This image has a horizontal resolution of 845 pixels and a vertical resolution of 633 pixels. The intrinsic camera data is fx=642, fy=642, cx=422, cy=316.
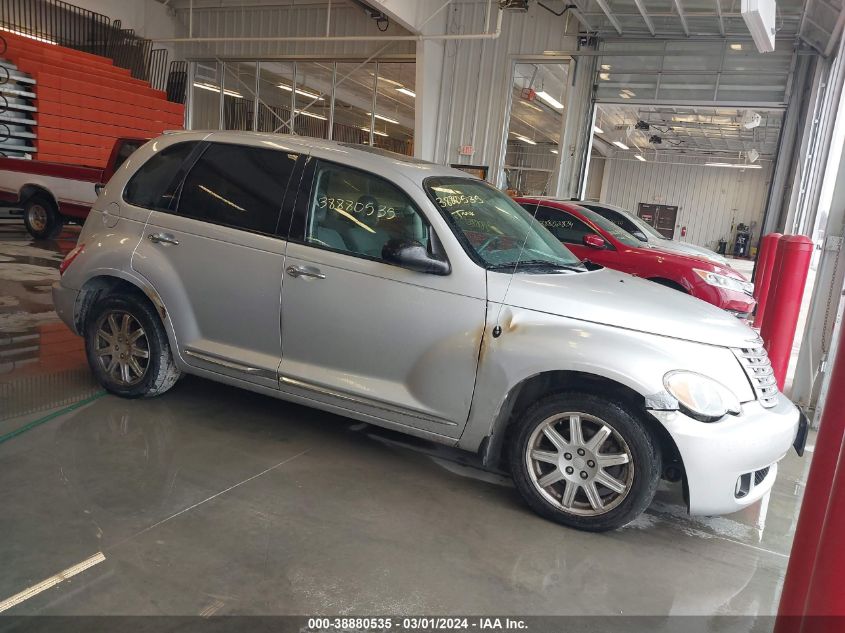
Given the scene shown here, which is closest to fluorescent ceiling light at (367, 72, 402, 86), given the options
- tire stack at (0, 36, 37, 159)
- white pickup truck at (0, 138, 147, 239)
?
tire stack at (0, 36, 37, 159)

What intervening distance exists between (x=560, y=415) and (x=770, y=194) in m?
13.7

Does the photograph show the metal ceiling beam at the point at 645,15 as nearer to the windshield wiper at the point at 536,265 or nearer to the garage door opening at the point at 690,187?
the windshield wiper at the point at 536,265

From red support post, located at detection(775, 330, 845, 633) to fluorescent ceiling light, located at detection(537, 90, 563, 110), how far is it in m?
18.6

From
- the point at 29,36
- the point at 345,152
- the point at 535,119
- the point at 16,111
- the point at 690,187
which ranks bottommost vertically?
the point at 345,152

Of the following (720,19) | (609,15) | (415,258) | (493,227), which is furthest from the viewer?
(609,15)

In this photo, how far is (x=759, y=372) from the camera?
327 cm

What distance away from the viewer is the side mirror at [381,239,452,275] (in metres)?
3.30

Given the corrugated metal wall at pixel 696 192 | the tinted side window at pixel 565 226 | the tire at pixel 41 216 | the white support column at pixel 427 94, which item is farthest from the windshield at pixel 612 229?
the corrugated metal wall at pixel 696 192

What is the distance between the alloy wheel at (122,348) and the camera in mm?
4180

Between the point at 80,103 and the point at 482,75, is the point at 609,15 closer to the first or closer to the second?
the point at 482,75

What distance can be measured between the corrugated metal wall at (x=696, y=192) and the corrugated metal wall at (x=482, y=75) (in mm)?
23669

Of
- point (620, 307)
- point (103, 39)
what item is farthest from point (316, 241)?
point (103, 39)

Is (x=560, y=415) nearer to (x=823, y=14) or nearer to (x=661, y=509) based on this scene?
(x=661, y=509)

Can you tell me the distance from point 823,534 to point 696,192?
40.5m
